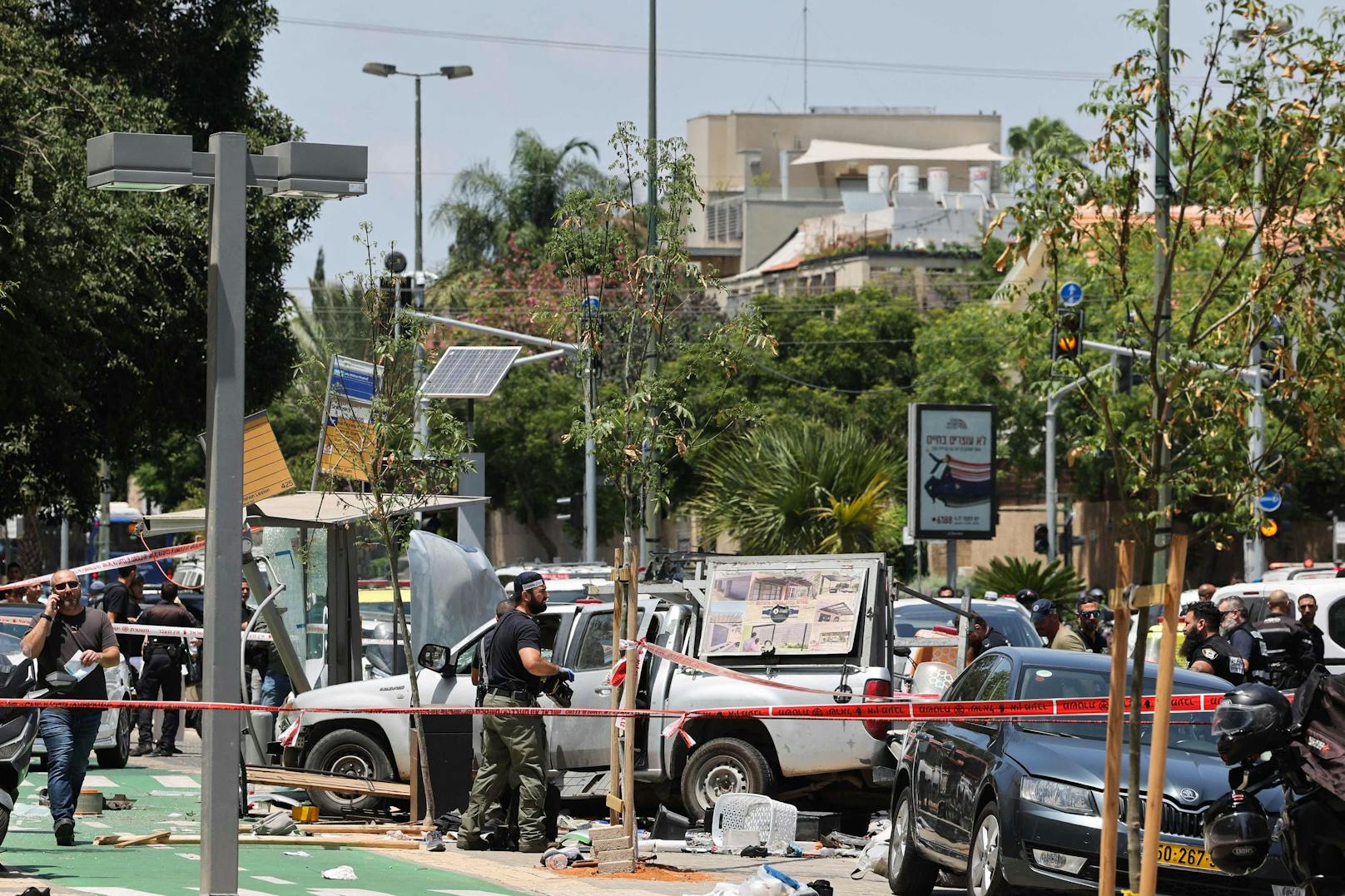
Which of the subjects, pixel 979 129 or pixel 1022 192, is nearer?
pixel 1022 192

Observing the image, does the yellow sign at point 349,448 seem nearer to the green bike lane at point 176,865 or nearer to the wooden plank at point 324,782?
the wooden plank at point 324,782

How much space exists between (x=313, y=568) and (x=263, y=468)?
11.9 ft

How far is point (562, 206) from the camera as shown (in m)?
14.5

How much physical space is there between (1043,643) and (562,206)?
24.7 ft

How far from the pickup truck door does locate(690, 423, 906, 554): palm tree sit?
1440 cm

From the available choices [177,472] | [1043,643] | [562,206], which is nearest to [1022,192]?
[562,206]

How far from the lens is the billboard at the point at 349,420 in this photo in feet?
51.0

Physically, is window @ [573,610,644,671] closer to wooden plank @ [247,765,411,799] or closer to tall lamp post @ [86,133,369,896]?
wooden plank @ [247,765,411,799]

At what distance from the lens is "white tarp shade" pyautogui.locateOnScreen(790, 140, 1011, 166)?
373 ft

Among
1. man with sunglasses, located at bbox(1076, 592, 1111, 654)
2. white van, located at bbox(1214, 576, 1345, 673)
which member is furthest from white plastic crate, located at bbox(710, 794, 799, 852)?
white van, located at bbox(1214, 576, 1345, 673)

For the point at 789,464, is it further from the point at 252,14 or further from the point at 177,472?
the point at 177,472

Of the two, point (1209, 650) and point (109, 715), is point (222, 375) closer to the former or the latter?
point (1209, 650)

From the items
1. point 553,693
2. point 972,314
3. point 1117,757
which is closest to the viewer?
point 1117,757

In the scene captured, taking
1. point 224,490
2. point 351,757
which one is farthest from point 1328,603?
point 224,490
